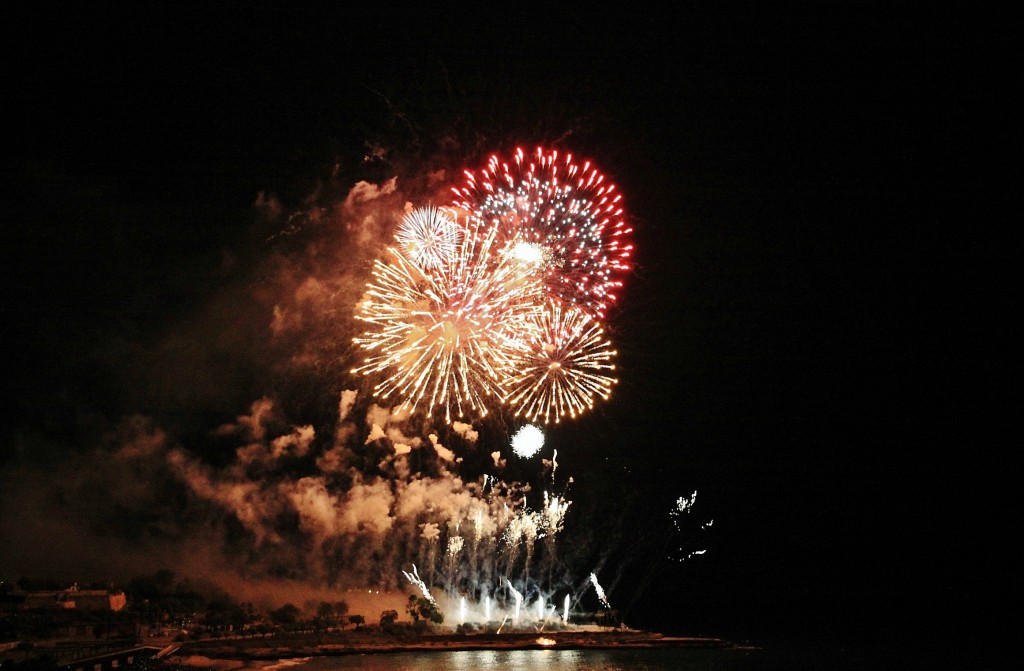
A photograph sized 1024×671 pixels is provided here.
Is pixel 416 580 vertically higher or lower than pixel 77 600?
higher

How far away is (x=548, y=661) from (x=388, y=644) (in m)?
8.19

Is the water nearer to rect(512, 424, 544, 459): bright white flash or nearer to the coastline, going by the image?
the coastline

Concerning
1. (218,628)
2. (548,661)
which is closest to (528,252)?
(548,661)

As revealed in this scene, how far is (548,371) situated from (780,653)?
3229 centimetres

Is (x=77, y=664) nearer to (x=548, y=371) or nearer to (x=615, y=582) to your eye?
(x=548, y=371)

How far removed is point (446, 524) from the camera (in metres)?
39.7

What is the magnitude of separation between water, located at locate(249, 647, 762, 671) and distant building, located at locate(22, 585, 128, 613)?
11254mm

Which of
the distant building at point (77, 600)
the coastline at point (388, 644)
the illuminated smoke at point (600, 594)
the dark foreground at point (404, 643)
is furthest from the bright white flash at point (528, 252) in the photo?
the illuminated smoke at point (600, 594)

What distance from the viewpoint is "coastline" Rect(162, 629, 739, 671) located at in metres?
36.1

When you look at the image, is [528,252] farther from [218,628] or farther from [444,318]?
[218,628]

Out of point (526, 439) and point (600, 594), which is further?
point (600, 594)

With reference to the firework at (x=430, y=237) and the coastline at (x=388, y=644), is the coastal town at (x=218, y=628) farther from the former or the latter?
the firework at (x=430, y=237)

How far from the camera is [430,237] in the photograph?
2273 cm

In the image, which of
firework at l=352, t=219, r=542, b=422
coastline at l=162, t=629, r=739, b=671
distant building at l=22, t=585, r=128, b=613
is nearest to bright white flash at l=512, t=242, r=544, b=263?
firework at l=352, t=219, r=542, b=422
